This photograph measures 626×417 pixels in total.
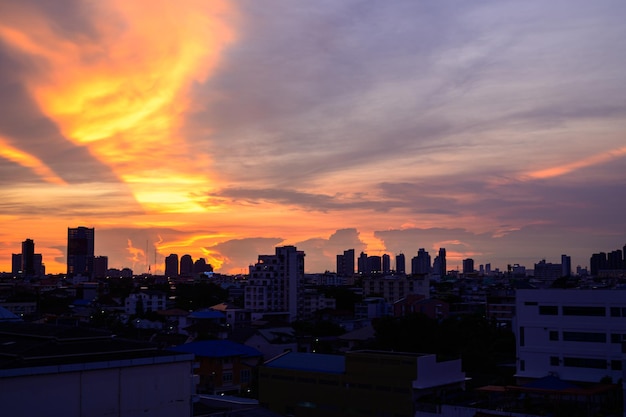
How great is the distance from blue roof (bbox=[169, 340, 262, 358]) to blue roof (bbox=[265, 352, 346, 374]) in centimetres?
851

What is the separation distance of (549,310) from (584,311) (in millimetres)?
1503

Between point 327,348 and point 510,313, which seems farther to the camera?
point 510,313

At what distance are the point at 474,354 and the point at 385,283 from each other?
5904 centimetres

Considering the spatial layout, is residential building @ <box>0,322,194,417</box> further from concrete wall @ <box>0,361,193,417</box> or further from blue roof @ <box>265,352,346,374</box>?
blue roof @ <box>265,352,346,374</box>

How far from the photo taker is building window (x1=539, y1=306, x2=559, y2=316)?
28.5 m

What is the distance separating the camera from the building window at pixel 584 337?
27.0m

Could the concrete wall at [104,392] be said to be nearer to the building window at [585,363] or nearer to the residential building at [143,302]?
the building window at [585,363]

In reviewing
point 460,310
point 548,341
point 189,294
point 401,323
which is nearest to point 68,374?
point 548,341

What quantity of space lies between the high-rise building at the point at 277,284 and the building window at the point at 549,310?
42.7 m

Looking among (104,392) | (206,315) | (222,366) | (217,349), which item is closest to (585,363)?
(222,366)

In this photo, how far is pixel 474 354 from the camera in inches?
1356

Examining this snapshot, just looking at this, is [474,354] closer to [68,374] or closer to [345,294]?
[68,374]

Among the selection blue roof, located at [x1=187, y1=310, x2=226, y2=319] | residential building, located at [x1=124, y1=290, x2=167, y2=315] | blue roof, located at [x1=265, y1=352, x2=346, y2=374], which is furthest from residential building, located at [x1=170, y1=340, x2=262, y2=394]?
residential building, located at [x1=124, y1=290, x2=167, y2=315]

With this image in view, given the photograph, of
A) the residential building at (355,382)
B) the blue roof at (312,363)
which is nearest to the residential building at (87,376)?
the residential building at (355,382)
